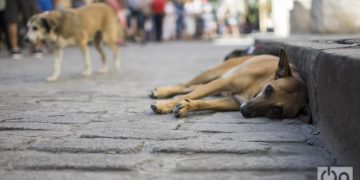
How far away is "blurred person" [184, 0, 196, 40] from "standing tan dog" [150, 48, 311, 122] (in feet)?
66.5

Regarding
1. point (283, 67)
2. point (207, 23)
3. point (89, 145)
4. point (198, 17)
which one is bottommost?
point (207, 23)

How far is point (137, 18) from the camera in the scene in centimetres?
2178

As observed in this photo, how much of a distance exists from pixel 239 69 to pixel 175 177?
2.79 m

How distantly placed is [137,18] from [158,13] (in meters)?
1.04

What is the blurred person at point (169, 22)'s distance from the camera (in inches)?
969

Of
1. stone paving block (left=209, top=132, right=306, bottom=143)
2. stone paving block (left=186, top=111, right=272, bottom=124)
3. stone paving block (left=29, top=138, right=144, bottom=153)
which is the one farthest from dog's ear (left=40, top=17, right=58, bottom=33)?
stone paving block (left=209, top=132, right=306, bottom=143)

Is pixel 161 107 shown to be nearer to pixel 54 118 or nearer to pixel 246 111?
pixel 246 111

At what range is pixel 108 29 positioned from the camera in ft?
30.9

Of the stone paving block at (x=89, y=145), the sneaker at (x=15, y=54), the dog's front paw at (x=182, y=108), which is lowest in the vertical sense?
the sneaker at (x=15, y=54)

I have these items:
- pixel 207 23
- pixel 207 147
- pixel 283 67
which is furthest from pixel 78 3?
pixel 207 147

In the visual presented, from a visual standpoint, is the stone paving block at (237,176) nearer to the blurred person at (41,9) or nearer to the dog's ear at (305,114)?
the dog's ear at (305,114)

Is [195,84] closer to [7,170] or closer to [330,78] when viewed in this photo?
[330,78]

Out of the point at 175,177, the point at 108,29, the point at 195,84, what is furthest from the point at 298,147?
the point at 108,29

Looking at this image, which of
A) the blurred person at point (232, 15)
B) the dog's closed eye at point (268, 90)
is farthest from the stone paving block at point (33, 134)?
the blurred person at point (232, 15)
